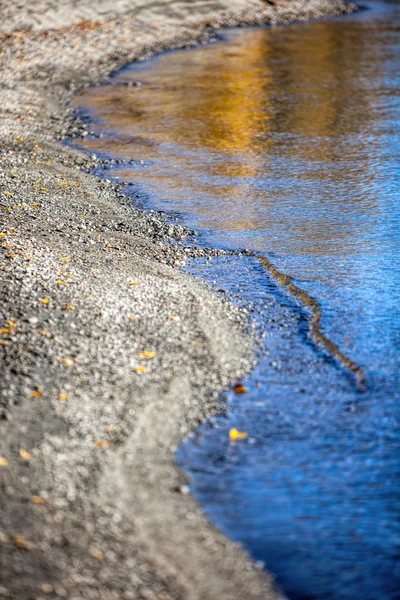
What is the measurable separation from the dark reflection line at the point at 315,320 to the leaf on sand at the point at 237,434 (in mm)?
1325

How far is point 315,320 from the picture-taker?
8.77 m

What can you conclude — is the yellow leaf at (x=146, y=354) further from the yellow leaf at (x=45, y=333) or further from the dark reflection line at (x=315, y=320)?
the dark reflection line at (x=315, y=320)

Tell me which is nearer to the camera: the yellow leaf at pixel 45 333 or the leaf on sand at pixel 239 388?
the leaf on sand at pixel 239 388

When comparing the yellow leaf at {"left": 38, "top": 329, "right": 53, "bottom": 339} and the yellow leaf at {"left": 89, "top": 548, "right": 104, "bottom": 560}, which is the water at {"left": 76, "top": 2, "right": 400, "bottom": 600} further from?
the yellow leaf at {"left": 38, "top": 329, "right": 53, "bottom": 339}

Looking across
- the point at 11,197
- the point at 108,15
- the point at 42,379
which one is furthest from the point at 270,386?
the point at 108,15

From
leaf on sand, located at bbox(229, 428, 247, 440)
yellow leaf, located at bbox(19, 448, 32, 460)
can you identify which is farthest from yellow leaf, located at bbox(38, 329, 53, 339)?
leaf on sand, located at bbox(229, 428, 247, 440)

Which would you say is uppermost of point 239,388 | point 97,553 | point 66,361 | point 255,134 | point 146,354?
point 255,134

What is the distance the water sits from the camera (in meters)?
5.75

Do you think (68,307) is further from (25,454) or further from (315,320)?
(315,320)

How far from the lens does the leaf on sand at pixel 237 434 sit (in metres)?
6.73

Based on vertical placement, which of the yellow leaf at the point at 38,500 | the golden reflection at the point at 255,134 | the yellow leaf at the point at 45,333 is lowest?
the yellow leaf at the point at 38,500

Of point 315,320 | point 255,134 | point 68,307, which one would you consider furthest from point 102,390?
point 255,134

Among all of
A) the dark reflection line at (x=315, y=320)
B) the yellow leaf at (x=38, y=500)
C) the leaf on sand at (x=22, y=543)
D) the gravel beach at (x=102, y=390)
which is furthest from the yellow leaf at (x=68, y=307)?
the leaf on sand at (x=22, y=543)

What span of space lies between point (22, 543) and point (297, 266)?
19.9 ft
